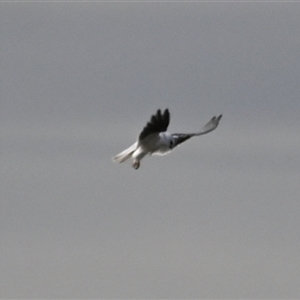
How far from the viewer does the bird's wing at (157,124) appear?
31.3m

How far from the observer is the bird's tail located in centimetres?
3225

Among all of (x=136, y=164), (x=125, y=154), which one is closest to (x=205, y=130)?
(x=125, y=154)

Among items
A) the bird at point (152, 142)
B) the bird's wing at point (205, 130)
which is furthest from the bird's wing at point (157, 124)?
the bird's wing at point (205, 130)

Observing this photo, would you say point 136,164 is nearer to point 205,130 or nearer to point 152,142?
point 152,142

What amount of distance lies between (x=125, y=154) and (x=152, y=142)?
91cm

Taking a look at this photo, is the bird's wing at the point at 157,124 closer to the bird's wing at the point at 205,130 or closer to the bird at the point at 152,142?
the bird at the point at 152,142

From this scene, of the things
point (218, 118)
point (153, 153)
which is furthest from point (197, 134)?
point (153, 153)

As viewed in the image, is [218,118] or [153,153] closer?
[153,153]

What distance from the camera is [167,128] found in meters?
31.7

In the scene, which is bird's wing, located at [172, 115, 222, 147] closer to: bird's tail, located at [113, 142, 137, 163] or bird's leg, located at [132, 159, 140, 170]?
bird's tail, located at [113, 142, 137, 163]

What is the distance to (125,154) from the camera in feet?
107

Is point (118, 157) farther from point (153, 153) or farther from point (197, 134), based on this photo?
point (197, 134)

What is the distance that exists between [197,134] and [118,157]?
3.31 metres

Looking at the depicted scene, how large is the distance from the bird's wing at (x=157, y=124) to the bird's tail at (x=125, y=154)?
65 centimetres
